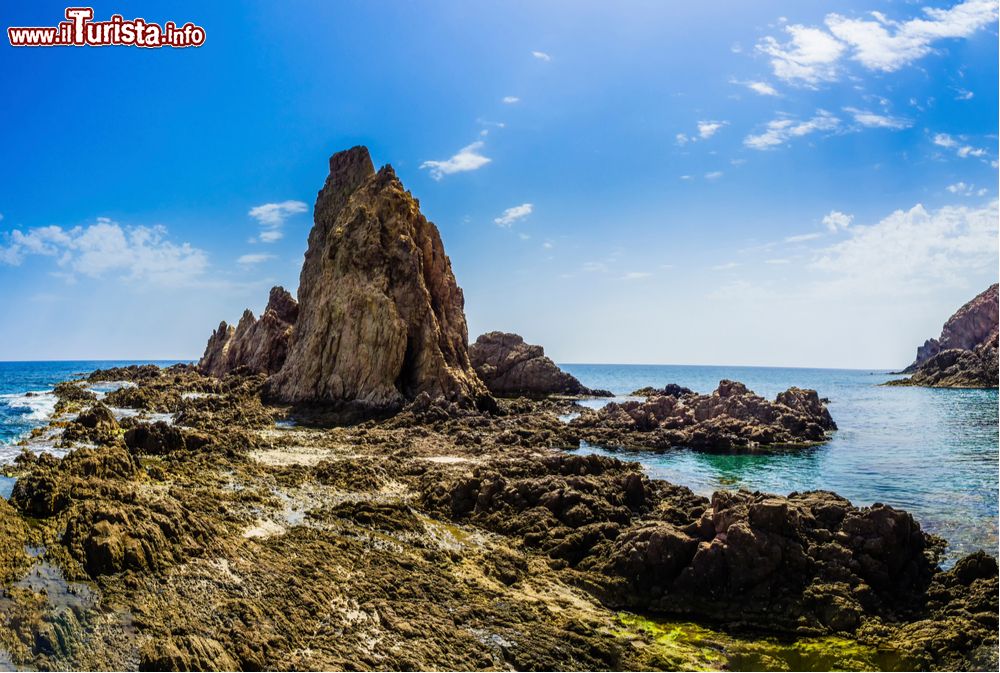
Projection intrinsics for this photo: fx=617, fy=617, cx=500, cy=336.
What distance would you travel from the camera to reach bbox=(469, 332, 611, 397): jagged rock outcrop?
73312 mm

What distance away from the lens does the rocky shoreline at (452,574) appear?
9422 mm

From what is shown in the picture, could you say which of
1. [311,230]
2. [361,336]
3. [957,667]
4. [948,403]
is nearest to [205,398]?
[361,336]

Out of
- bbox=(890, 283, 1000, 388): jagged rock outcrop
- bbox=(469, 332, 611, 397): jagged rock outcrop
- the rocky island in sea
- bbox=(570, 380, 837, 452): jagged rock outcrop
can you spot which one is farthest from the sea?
bbox=(890, 283, 1000, 388): jagged rock outcrop

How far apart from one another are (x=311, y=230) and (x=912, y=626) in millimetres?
65332

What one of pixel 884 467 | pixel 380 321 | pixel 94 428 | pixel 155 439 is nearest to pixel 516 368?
pixel 380 321

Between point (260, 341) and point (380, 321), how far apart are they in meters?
27.0

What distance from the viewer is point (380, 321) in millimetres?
45500

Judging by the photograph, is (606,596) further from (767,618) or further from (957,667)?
(957,667)

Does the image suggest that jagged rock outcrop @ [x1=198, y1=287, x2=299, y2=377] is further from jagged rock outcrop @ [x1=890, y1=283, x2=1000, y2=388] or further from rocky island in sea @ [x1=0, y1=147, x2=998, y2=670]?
jagged rock outcrop @ [x1=890, y1=283, x2=1000, y2=388]

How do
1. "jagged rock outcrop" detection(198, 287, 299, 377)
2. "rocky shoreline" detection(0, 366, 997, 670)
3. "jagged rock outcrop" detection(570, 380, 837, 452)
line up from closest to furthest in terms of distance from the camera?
"rocky shoreline" detection(0, 366, 997, 670)
"jagged rock outcrop" detection(570, 380, 837, 452)
"jagged rock outcrop" detection(198, 287, 299, 377)

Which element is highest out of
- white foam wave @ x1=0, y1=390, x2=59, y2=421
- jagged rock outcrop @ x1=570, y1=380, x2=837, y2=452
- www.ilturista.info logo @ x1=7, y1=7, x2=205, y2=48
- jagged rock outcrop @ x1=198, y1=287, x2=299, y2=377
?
www.ilturista.info logo @ x1=7, y1=7, x2=205, y2=48

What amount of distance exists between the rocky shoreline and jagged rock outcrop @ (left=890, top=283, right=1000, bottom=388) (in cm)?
9953

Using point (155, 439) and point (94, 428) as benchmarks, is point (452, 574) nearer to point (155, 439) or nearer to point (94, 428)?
point (155, 439)

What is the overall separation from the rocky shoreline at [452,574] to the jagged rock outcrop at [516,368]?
52053 millimetres
